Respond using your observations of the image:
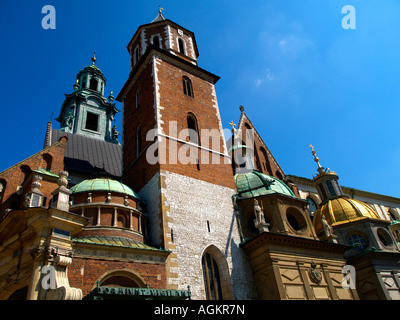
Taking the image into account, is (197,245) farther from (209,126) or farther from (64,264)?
(209,126)

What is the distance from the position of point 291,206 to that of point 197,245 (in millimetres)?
6353

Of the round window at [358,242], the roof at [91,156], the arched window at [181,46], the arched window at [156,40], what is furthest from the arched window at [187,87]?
the round window at [358,242]

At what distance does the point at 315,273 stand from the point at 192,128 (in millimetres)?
10746

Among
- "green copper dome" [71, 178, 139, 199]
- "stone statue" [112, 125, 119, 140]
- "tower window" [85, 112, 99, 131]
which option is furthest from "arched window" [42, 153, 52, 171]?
"stone statue" [112, 125, 119, 140]

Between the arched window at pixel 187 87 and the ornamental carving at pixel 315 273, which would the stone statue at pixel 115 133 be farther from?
the ornamental carving at pixel 315 273

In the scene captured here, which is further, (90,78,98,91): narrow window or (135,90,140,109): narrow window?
(90,78,98,91): narrow window

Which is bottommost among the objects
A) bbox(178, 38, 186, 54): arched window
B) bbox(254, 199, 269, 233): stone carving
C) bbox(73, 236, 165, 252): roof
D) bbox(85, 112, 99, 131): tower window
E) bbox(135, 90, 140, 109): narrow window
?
bbox(73, 236, 165, 252): roof

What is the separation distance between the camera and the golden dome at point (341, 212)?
74.3 ft

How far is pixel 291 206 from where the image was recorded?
18.5m

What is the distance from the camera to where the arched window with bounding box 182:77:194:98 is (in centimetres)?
2222

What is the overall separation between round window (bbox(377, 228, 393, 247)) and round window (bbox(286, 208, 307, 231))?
Result: 24.1 feet

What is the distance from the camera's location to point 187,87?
22.6 m

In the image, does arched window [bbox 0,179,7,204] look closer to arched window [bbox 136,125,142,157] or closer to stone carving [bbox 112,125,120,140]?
arched window [bbox 136,125,142,157]
